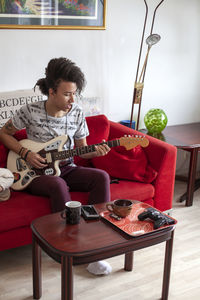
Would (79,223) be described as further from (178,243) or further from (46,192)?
(178,243)

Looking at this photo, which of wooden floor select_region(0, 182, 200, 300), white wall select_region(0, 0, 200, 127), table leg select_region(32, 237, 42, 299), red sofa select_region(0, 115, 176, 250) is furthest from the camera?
white wall select_region(0, 0, 200, 127)

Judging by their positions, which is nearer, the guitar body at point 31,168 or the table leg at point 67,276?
the table leg at point 67,276

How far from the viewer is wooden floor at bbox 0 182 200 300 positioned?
209 cm

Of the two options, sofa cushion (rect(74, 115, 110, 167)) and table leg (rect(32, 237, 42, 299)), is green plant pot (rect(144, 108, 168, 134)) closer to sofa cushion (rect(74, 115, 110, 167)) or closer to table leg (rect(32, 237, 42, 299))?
sofa cushion (rect(74, 115, 110, 167))

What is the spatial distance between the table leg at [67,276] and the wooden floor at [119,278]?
339mm

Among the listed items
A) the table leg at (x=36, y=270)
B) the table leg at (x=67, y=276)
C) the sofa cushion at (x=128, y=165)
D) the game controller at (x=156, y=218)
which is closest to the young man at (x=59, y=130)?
the sofa cushion at (x=128, y=165)

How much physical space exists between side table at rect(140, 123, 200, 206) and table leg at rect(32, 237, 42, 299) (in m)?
1.39

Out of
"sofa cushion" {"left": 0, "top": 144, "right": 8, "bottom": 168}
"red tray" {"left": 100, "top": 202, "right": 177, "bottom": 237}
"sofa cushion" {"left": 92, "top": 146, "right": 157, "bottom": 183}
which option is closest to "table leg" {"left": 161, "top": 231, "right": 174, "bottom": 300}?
"red tray" {"left": 100, "top": 202, "right": 177, "bottom": 237}

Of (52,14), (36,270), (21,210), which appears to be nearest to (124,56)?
(52,14)

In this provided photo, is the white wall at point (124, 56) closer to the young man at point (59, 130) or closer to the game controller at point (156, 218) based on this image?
the young man at point (59, 130)

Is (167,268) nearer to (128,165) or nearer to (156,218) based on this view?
(156,218)

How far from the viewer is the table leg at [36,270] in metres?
1.96

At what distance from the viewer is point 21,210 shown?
220 centimetres

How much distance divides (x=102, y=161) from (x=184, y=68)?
4.40 feet
